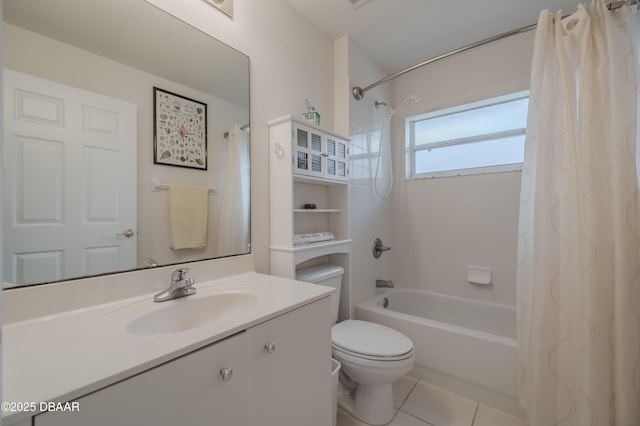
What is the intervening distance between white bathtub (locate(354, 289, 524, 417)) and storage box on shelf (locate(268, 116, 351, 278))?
1.87 ft

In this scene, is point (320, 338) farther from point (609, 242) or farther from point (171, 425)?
point (609, 242)

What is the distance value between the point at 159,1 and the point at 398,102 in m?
1.96

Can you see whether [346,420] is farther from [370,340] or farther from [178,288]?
[178,288]

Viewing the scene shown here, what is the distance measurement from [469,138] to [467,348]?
1579mm

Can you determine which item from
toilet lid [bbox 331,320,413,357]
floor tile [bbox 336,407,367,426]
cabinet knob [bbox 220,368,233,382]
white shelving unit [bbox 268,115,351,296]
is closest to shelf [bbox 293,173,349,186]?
white shelving unit [bbox 268,115,351,296]

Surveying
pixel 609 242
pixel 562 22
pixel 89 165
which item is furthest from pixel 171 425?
pixel 562 22

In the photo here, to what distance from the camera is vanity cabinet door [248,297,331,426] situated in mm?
864

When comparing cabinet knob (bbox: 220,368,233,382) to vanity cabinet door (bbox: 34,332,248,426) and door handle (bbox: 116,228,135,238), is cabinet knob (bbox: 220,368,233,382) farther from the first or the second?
door handle (bbox: 116,228,135,238)

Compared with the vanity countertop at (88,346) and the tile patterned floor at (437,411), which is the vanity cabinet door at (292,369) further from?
the tile patterned floor at (437,411)

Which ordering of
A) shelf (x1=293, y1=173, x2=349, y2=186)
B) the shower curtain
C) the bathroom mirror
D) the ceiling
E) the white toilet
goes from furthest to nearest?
the ceiling, shelf (x1=293, y1=173, x2=349, y2=186), the white toilet, the shower curtain, the bathroom mirror

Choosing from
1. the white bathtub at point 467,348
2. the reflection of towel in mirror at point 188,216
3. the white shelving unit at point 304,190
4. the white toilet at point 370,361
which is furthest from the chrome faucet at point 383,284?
the reflection of towel in mirror at point 188,216

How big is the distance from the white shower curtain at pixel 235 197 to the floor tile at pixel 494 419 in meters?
1.51

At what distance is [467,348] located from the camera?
1.60 meters

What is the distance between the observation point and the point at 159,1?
1179 mm
